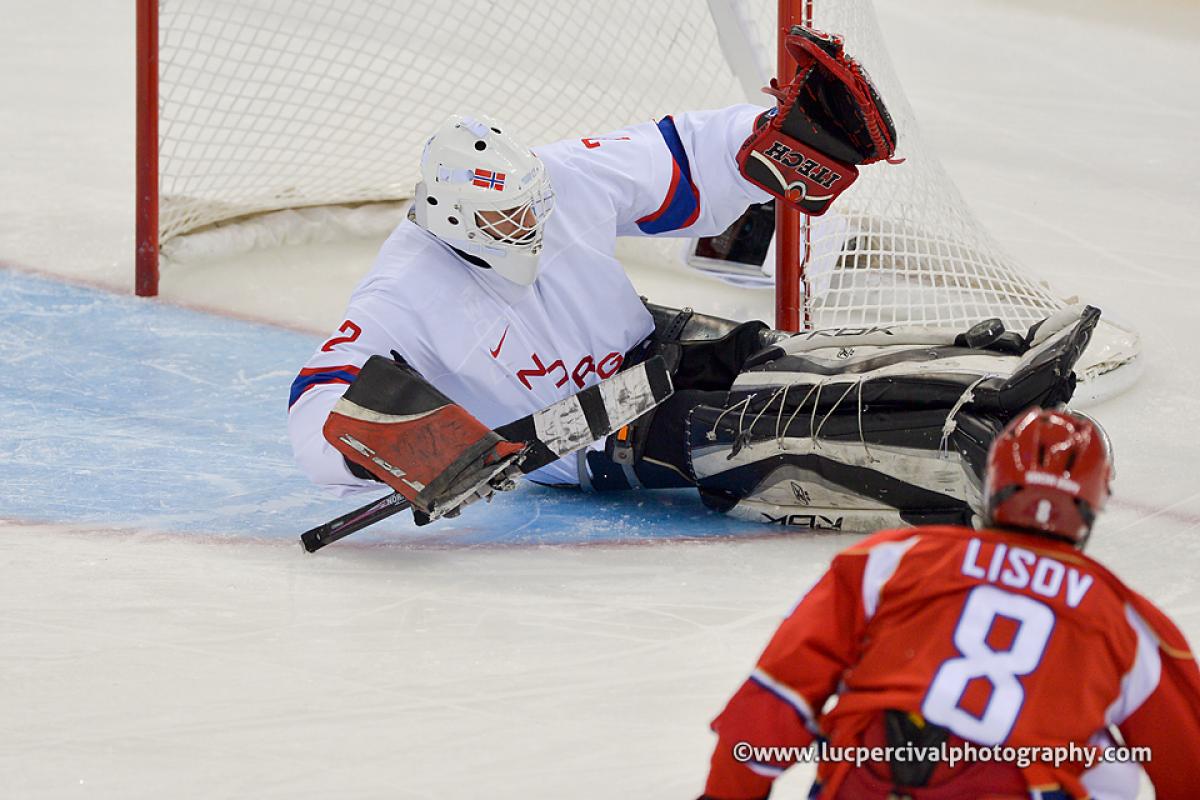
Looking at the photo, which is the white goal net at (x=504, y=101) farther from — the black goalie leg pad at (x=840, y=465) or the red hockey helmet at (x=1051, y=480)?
the red hockey helmet at (x=1051, y=480)

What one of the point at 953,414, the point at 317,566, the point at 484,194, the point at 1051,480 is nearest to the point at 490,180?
the point at 484,194

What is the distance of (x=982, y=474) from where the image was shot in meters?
2.82

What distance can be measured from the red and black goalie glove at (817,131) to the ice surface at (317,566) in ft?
2.12

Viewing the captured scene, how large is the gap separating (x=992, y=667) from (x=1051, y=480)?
0.58 ft

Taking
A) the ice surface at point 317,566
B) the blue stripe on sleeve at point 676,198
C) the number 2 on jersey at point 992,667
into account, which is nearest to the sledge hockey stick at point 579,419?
the ice surface at point 317,566

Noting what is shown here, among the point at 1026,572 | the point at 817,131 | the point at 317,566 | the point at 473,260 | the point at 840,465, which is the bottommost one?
the point at 317,566

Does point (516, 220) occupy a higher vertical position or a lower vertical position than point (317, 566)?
higher

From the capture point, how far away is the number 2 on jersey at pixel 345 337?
3.01m

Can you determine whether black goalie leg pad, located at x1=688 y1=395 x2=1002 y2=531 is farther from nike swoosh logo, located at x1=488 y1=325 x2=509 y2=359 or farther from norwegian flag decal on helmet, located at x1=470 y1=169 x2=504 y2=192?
norwegian flag decal on helmet, located at x1=470 y1=169 x2=504 y2=192

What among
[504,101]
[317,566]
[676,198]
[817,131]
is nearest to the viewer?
[317,566]

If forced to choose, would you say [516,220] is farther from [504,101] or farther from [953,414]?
[504,101]

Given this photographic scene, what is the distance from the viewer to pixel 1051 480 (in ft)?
5.22

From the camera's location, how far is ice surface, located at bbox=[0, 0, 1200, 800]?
2.33 meters

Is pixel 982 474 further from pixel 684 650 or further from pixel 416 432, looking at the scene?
pixel 416 432
